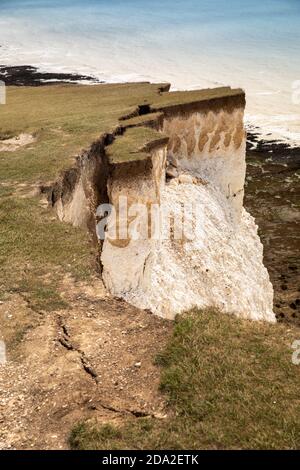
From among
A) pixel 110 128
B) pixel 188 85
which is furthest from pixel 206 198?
pixel 188 85

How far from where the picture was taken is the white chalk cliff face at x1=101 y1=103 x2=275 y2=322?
49.9ft

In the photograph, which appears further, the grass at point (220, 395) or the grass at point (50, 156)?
the grass at point (50, 156)

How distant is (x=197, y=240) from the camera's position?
1941 centimetres

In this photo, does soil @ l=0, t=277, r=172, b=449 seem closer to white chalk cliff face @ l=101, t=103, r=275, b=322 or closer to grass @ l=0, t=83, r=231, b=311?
grass @ l=0, t=83, r=231, b=311

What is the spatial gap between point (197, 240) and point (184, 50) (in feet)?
212

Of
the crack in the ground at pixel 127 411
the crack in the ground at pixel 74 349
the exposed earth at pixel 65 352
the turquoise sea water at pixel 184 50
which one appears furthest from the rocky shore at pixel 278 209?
the crack in the ground at pixel 127 411

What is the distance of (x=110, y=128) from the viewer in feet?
58.0

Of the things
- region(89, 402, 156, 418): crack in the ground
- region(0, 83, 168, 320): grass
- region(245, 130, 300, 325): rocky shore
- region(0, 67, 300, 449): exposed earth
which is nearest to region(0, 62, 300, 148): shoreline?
region(245, 130, 300, 325): rocky shore

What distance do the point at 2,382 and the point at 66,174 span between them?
8018mm

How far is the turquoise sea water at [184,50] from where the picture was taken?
5416cm

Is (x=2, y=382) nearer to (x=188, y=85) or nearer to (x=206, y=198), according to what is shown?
(x=206, y=198)

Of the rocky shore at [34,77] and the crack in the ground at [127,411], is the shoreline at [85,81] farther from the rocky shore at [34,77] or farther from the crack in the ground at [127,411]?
the crack in the ground at [127,411]

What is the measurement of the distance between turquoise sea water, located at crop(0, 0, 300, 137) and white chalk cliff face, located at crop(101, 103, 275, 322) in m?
21.1

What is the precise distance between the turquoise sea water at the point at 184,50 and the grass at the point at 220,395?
36.9 meters
